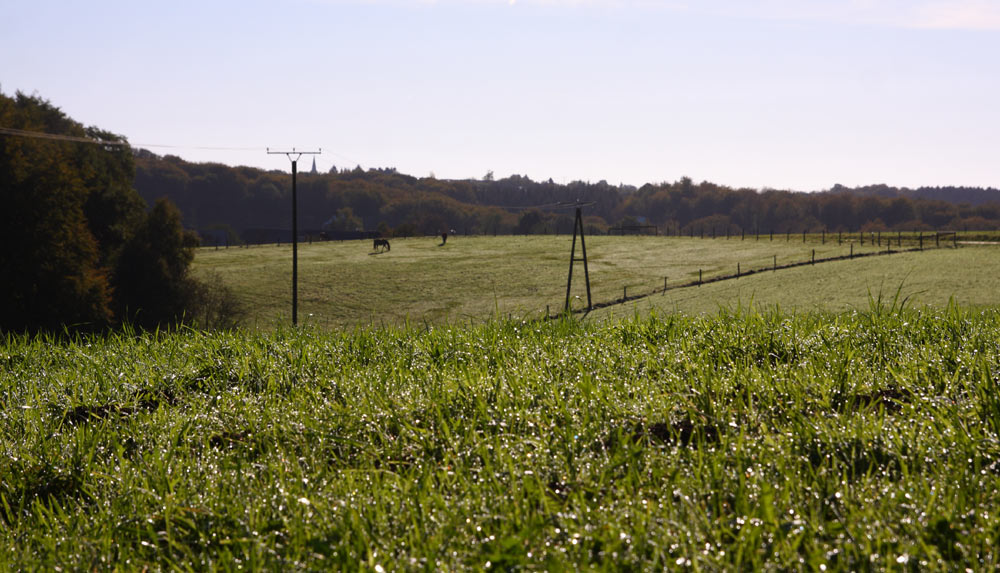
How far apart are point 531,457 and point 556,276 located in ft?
218

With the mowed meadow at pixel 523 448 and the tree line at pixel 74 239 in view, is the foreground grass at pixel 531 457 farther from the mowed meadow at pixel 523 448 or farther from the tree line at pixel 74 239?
the tree line at pixel 74 239

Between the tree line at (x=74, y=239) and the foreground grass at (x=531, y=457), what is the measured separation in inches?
836

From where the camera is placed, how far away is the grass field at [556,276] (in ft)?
148

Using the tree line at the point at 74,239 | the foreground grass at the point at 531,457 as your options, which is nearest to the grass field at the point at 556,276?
the tree line at the point at 74,239

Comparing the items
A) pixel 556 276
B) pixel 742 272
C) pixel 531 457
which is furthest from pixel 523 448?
pixel 556 276

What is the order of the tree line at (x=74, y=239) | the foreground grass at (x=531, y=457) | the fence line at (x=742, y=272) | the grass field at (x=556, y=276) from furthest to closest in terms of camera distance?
the fence line at (x=742, y=272) < the grass field at (x=556, y=276) < the tree line at (x=74, y=239) < the foreground grass at (x=531, y=457)

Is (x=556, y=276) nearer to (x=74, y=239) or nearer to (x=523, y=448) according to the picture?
(x=74, y=239)

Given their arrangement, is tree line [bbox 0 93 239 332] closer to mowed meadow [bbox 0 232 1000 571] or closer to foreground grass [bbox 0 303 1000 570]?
mowed meadow [bbox 0 232 1000 571]

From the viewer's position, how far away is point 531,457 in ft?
12.4

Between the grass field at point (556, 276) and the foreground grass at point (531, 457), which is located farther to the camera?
the grass field at point (556, 276)

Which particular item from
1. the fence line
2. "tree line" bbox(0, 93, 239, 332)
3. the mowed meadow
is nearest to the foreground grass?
the mowed meadow

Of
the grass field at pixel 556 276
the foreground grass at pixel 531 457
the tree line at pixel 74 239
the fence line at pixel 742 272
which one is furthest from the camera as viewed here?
the fence line at pixel 742 272

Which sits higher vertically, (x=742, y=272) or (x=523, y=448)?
(x=523, y=448)

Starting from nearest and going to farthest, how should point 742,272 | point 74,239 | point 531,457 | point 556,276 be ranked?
point 531,457, point 74,239, point 742,272, point 556,276
